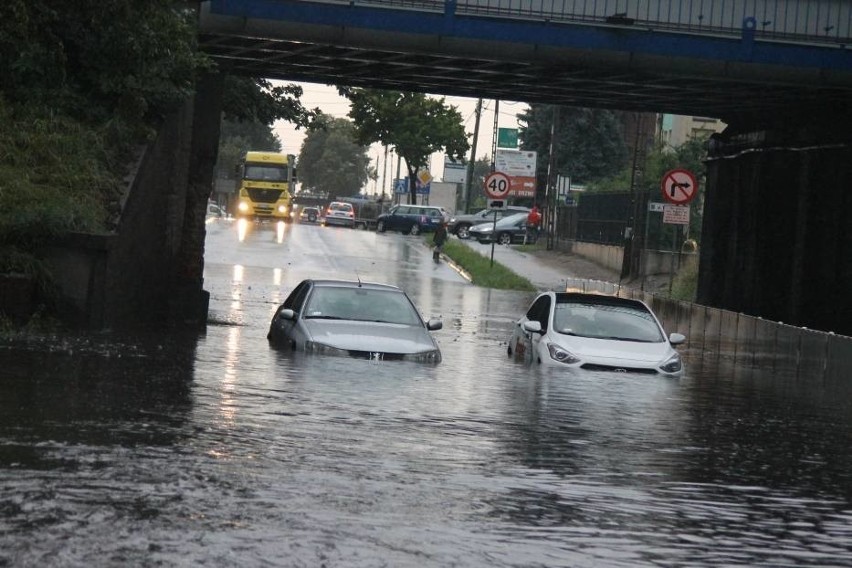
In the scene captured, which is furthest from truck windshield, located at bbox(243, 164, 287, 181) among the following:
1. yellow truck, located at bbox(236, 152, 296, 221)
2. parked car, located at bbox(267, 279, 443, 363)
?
parked car, located at bbox(267, 279, 443, 363)

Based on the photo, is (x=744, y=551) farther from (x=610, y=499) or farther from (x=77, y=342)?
(x=77, y=342)

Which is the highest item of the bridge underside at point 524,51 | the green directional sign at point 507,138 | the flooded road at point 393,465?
the green directional sign at point 507,138

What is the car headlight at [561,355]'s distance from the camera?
59.0 feet

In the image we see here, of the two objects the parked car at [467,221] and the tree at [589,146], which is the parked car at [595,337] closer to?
the parked car at [467,221]

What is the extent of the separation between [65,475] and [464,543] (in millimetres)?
2423

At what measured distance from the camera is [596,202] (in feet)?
184

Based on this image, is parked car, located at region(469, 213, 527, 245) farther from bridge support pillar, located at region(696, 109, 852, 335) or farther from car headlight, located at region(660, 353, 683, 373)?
car headlight, located at region(660, 353, 683, 373)

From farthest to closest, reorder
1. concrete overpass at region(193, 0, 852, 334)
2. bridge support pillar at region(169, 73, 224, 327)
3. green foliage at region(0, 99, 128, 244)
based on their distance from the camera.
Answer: bridge support pillar at region(169, 73, 224, 327) < concrete overpass at region(193, 0, 852, 334) < green foliage at region(0, 99, 128, 244)

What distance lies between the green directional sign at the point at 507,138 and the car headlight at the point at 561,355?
2792 inches

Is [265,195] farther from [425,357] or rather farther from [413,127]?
[425,357]

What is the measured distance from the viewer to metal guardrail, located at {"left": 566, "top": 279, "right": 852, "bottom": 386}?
21203 mm

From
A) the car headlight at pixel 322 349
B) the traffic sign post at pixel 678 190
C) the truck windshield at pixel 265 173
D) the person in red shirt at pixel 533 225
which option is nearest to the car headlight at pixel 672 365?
the car headlight at pixel 322 349

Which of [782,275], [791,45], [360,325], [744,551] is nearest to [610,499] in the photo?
[744,551]

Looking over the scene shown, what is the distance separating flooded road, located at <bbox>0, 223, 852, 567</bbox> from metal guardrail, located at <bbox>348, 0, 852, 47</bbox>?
9.43 metres
